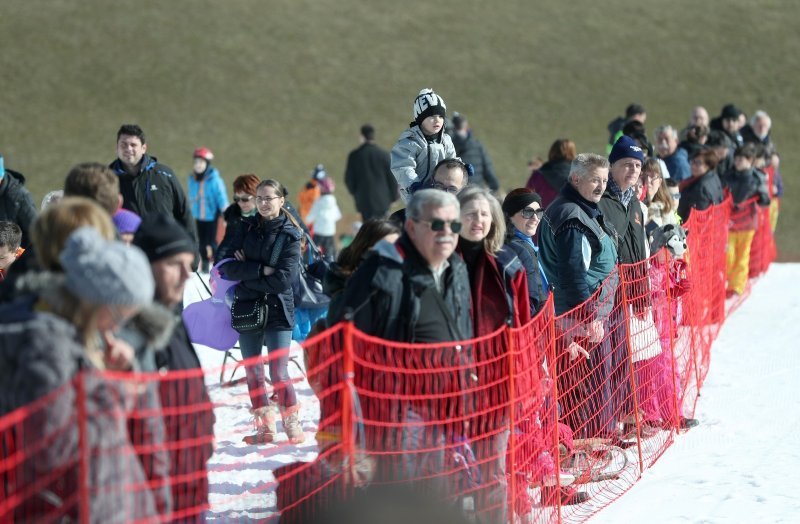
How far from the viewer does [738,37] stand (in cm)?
3397

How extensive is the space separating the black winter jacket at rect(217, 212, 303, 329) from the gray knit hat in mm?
3343

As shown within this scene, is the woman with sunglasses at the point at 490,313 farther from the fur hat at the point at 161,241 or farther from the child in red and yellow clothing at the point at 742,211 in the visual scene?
the child in red and yellow clothing at the point at 742,211

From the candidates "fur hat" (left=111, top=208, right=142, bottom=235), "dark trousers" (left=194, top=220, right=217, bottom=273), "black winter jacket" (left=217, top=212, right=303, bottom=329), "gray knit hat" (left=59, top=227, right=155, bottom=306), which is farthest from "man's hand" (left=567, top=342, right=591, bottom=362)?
"dark trousers" (left=194, top=220, right=217, bottom=273)

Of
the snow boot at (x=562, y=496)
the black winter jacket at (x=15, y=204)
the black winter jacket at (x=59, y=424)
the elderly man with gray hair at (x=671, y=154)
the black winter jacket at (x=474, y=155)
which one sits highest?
the black winter jacket at (x=474, y=155)

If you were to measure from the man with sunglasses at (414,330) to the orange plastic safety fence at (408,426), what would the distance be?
0.03ft

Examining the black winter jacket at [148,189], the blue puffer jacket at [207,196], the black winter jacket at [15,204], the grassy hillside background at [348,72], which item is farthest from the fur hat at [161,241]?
the grassy hillside background at [348,72]

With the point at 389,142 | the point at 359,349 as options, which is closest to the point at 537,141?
the point at 389,142

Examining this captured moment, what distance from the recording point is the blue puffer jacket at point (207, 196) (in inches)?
542

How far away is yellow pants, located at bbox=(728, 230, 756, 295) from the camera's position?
11766mm

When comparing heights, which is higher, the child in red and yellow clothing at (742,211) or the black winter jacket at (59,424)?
the child in red and yellow clothing at (742,211)

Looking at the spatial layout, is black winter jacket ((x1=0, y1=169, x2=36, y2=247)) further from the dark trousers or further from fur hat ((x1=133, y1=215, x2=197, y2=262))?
the dark trousers

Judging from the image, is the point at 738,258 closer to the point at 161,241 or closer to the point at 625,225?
the point at 625,225

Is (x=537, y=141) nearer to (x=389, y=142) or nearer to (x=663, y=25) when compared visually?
(x=389, y=142)

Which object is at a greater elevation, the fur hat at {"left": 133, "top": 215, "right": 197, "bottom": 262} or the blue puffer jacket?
the blue puffer jacket
